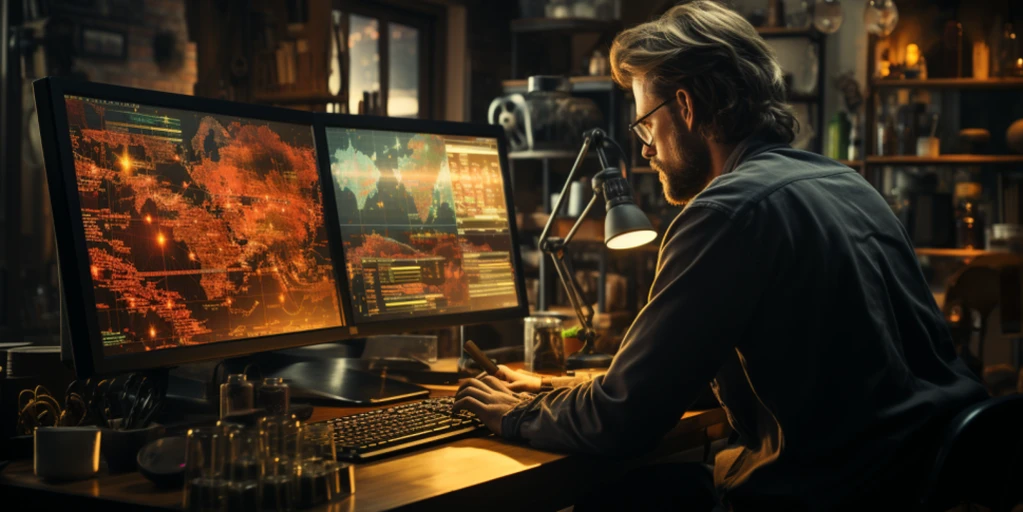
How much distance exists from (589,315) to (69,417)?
3.85 feet

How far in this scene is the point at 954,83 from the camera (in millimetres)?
5648

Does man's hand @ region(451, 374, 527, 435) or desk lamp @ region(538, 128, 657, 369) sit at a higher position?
desk lamp @ region(538, 128, 657, 369)

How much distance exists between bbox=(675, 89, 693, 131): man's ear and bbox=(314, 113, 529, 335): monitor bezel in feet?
1.86

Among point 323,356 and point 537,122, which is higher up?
point 537,122

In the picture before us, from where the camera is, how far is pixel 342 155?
1.88 meters

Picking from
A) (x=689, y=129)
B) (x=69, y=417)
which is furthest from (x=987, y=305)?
(x=69, y=417)

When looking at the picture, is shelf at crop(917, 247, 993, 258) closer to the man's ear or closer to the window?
the window

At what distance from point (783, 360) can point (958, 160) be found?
4.66m

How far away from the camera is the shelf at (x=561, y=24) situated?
18.7ft

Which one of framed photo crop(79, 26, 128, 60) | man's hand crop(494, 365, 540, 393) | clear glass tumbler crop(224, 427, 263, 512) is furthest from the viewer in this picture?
framed photo crop(79, 26, 128, 60)

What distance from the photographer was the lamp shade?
1.99 meters

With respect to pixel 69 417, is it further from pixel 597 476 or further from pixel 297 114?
pixel 597 476

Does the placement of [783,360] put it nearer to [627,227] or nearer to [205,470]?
[627,227]

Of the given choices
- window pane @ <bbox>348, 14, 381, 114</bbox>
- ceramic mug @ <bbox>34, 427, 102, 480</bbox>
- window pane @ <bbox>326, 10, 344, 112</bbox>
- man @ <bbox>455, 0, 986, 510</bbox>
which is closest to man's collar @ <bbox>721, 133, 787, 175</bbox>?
man @ <bbox>455, 0, 986, 510</bbox>
